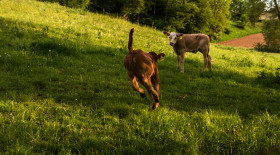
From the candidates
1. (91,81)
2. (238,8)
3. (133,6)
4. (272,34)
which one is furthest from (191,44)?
(238,8)

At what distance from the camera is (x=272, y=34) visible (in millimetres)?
33469

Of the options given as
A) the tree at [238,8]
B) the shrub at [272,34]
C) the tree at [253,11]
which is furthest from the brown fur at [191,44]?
the tree at [253,11]

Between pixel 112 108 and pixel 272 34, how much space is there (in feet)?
132

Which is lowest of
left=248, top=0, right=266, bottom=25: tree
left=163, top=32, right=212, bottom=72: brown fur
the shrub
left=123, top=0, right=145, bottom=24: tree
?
left=163, top=32, right=212, bottom=72: brown fur

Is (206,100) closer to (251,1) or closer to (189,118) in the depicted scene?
(189,118)

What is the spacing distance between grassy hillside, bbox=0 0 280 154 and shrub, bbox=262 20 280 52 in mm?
31790

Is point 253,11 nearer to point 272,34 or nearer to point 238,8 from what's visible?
point 238,8

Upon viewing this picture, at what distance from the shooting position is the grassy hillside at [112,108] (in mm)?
2686

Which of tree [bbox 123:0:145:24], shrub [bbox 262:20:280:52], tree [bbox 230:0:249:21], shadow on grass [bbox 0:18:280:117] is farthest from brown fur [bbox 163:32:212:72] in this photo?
tree [bbox 230:0:249:21]

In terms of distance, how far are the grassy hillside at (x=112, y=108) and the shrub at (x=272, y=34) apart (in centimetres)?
3179

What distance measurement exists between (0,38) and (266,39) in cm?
4141

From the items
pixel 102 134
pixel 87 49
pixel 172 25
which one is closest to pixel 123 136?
pixel 102 134

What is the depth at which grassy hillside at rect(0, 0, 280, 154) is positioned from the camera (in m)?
2.69

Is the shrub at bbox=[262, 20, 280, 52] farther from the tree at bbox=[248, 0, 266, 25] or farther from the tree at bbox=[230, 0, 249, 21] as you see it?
the tree at bbox=[248, 0, 266, 25]
